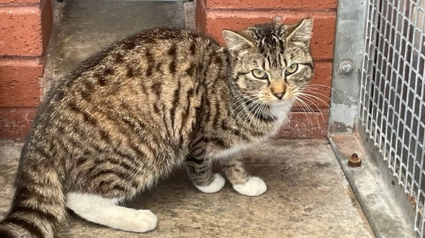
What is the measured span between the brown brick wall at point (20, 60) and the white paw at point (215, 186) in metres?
1.03

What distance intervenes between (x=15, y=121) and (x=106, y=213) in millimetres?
1054

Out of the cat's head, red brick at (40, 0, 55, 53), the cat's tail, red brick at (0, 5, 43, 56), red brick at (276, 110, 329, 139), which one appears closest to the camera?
the cat's tail

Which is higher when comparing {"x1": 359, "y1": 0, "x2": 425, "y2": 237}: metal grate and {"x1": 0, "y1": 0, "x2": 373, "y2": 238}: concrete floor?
{"x1": 359, "y1": 0, "x2": 425, "y2": 237}: metal grate

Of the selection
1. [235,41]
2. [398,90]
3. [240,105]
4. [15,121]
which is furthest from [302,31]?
[15,121]

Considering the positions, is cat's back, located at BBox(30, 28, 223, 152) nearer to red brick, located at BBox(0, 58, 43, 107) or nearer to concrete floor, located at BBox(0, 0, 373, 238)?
concrete floor, located at BBox(0, 0, 373, 238)

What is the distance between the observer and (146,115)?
11.8ft

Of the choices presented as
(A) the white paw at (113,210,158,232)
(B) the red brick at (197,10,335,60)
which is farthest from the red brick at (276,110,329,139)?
(A) the white paw at (113,210,158,232)

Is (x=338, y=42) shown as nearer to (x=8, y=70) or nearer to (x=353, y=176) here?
(x=353, y=176)

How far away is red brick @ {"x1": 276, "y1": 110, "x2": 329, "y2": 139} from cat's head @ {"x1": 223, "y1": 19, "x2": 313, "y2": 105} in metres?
0.77

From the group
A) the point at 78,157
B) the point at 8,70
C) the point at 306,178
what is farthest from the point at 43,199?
the point at 306,178

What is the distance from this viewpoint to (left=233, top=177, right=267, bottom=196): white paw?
3.89 m

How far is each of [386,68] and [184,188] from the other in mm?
1074

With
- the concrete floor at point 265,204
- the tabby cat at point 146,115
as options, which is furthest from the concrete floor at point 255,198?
the tabby cat at point 146,115

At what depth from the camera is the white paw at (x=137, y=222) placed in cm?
357
